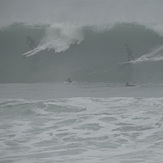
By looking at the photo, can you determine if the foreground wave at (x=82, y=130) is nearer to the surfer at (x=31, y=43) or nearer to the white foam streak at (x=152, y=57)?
the white foam streak at (x=152, y=57)

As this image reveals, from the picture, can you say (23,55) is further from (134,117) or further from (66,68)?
(134,117)

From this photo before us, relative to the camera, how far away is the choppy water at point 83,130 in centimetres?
846

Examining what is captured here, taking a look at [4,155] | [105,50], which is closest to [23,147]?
[4,155]

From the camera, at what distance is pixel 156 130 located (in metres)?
10.4

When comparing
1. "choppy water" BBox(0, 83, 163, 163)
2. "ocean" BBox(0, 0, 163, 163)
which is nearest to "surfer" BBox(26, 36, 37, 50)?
"ocean" BBox(0, 0, 163, 163)

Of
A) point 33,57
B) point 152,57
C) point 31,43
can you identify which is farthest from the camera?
point 31,43

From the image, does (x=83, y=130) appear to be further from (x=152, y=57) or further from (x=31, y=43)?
(x=31, y=43)

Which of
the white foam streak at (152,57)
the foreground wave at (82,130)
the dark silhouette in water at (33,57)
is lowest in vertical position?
the foreground wave at (82,130)

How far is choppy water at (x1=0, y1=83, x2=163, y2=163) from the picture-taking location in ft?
27.8

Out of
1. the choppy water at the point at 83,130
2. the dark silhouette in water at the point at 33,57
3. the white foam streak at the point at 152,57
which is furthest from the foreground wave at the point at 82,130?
the dark silhouette in water at the point at 33,57

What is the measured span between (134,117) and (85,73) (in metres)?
13.3

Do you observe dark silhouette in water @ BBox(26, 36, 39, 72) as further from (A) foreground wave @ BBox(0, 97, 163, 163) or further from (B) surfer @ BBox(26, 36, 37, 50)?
(A) foreground wave @ BBox(0, 97, 163, 163)

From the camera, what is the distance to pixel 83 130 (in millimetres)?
10469

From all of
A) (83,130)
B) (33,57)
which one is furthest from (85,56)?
(83,130)
